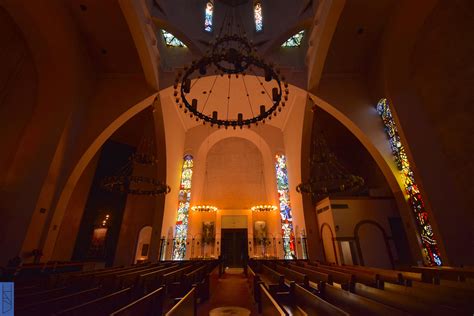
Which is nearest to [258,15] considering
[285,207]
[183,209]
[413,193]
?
[413,193]

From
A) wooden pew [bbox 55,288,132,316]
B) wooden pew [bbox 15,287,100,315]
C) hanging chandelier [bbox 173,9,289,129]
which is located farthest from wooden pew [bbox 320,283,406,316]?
hanging chandelier [bbox 173,9,289,129]

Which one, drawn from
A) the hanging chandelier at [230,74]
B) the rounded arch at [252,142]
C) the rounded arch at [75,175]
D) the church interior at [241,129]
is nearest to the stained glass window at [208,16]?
the church interior at [241,129]

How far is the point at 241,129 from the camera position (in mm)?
7711

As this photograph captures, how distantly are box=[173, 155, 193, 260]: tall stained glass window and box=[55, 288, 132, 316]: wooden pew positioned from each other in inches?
418

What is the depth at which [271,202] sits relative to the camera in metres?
13.7

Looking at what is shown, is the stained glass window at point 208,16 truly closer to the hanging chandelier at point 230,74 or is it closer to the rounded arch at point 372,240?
the hanging chandelier at point 230,74

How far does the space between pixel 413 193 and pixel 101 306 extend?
328 inches

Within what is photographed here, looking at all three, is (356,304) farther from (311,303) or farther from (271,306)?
(271,306)

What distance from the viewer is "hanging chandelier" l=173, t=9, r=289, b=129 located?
445 cm

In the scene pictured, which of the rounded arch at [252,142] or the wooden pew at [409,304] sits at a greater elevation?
the rounded arch at [252,142]

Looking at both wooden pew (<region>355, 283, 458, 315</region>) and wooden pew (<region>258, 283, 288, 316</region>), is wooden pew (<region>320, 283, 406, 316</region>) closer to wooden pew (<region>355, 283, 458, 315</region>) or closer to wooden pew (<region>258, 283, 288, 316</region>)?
wooden pew (<region>355, 283, 458, 315</region>)

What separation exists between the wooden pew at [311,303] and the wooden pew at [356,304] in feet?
1.06

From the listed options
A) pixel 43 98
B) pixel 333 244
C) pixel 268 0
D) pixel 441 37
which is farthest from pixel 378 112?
pixel 43 98

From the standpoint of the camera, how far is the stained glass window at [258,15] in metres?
9.62
